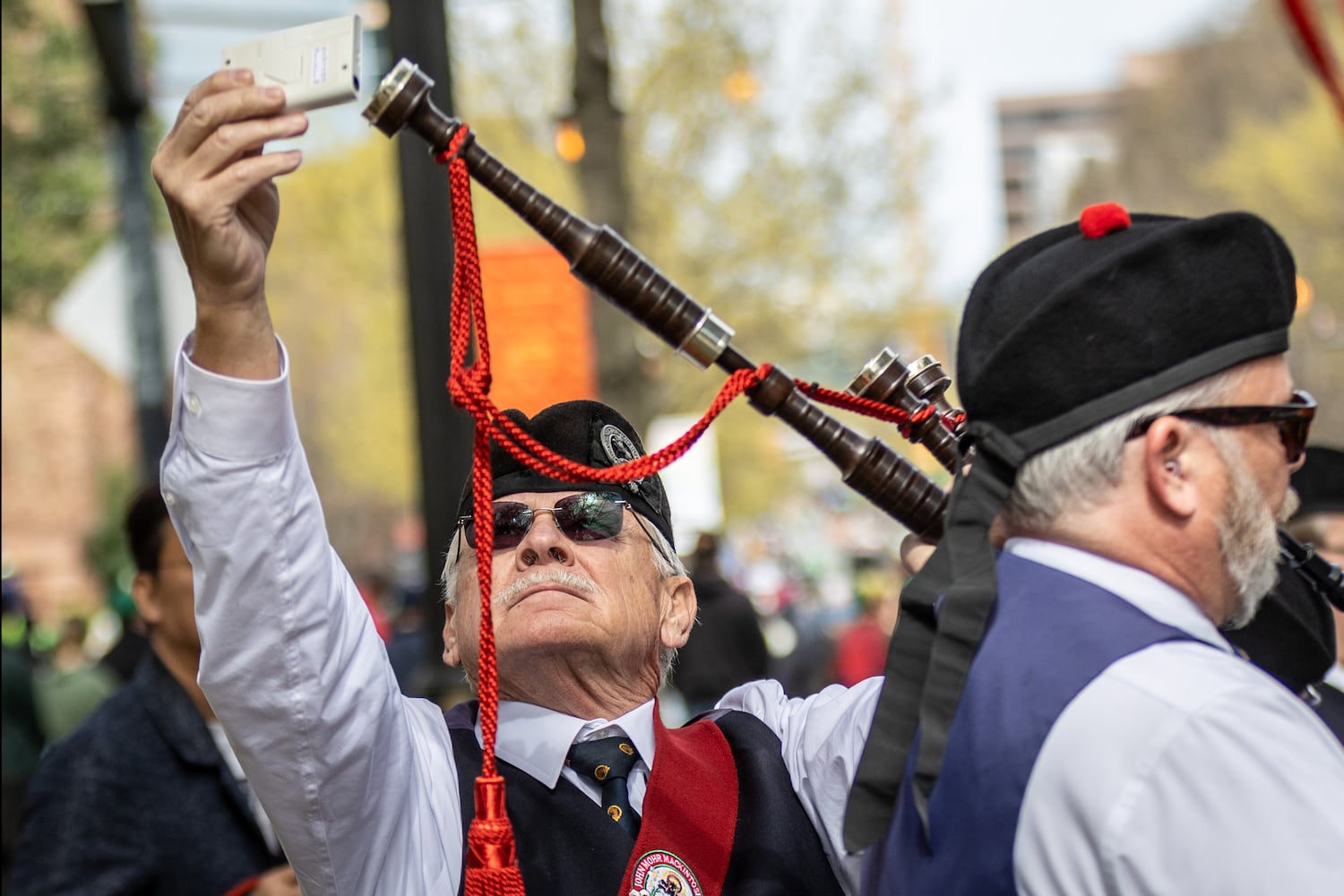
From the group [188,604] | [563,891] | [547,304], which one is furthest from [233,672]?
[547,304]

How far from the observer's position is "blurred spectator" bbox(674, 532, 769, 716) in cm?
829

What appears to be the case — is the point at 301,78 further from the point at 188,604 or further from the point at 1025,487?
the point at 188,604

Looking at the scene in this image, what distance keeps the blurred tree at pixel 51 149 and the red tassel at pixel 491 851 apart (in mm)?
6934

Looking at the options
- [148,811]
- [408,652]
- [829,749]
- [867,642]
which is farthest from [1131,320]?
[867,642]

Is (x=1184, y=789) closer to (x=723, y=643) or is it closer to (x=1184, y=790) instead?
(x=1184, y=790)

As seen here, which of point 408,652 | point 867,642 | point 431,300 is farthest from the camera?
point 867,642

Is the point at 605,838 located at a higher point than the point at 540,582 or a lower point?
lower

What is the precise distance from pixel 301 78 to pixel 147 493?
2304mm

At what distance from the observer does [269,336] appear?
186 centimetres

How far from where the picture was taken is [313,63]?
179 centimetres

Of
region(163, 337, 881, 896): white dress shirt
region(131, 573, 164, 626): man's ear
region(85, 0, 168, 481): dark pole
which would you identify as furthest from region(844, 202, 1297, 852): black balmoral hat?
region(85, 0, 168, 481): dark pole

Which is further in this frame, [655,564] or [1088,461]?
[655,564]

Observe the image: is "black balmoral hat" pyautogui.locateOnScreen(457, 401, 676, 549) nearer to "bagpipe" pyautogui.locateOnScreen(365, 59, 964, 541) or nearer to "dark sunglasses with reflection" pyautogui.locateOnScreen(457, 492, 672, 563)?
"dark sunglasses with reflection" pyautogui.locateOnScreen(457, 492, 672, 563)

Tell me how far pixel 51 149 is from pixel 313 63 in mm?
10346
